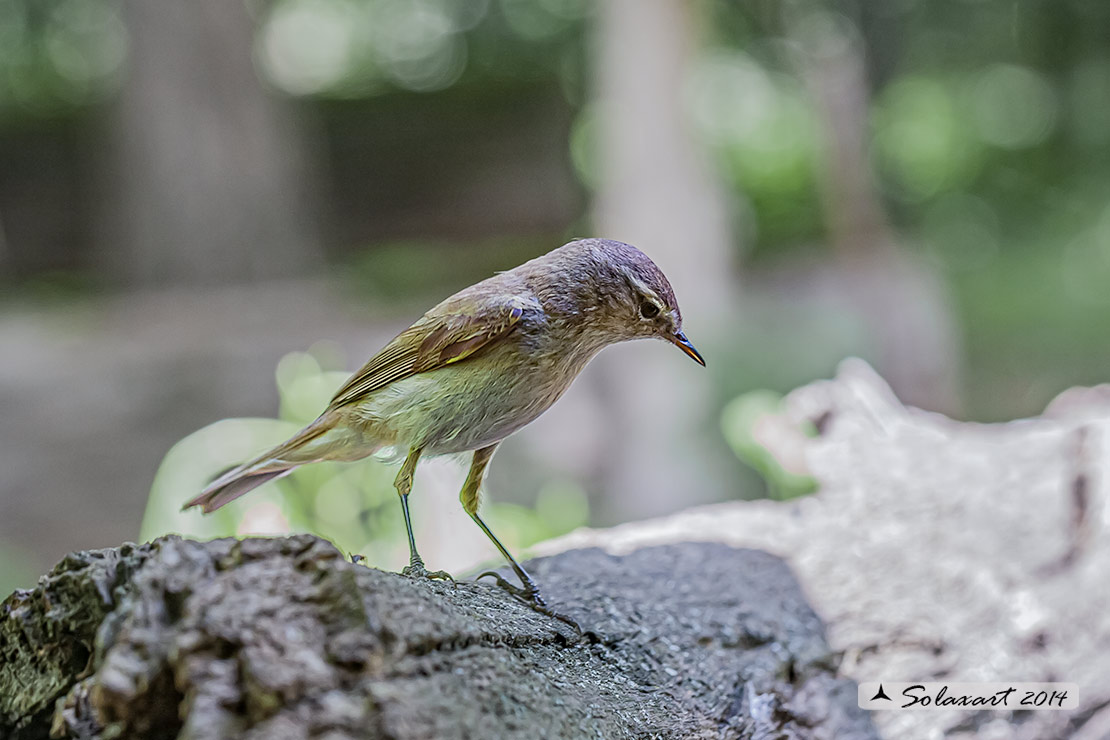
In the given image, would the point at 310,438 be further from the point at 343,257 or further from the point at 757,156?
the point at 757,156

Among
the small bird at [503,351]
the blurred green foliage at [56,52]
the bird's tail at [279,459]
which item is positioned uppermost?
the blurred green foliage at [56,52]


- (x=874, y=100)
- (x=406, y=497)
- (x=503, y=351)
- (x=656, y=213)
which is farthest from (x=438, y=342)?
(x=874, y=100)

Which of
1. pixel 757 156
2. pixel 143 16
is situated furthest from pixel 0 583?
pixel 757 156

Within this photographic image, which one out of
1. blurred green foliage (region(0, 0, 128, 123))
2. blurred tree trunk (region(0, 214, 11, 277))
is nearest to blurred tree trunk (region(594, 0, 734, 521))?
blurred green foliage (region(0, 0, 128, 123))

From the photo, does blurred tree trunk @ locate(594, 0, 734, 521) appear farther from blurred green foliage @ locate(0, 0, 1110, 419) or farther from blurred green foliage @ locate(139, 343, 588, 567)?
blurred green foliage @ locate(0, 0, 1110, 419)

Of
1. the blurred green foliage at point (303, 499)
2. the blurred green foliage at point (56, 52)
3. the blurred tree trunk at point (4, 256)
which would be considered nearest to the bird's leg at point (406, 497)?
the blurred green foliage at point (303, 499)

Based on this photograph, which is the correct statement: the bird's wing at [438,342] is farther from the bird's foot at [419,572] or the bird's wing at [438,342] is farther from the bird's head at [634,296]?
the bird's foot at [419,572]
